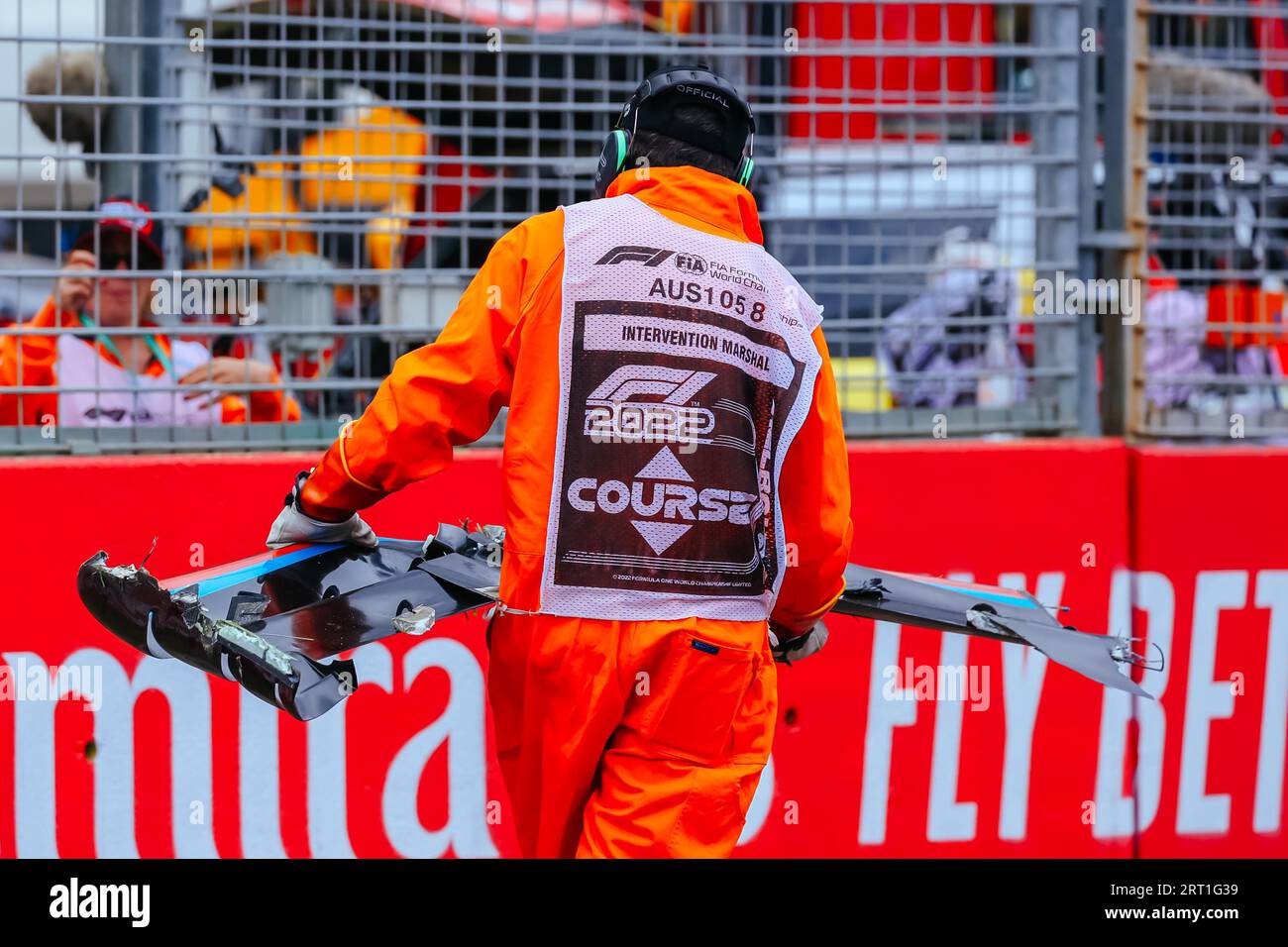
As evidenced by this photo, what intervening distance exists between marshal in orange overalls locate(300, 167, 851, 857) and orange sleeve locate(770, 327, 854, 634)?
0.68ft

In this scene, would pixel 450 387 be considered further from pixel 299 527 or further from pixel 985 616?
pixel 985 616

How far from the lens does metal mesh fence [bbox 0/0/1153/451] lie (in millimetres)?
4332

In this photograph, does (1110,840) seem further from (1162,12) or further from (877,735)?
(1162,12)

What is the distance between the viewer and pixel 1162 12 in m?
4.88

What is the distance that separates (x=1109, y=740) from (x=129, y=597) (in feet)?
9.57

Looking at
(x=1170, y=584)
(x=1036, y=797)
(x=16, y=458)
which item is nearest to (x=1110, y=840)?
(x=1036, y=797)

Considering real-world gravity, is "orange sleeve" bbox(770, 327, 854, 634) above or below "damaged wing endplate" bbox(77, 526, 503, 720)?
above

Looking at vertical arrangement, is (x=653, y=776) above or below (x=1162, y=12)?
below

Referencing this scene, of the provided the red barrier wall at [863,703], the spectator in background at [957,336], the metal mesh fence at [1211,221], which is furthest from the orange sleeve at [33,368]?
the metal mesh fence at [1211,221]

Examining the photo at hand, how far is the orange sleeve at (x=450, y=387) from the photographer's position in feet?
9.98

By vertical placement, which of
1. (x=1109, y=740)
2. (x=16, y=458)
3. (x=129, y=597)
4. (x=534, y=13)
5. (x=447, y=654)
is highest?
(x=534, y=13)

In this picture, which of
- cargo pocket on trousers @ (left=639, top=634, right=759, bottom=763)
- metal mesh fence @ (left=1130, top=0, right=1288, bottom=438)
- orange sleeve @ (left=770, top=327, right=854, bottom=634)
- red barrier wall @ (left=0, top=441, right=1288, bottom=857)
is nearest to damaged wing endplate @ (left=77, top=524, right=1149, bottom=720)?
orange sleeve @ (left=770, top=327, right=854, bottom=634)

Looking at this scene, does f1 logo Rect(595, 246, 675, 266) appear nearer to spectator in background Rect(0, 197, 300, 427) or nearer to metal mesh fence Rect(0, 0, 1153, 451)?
metal mesh fence Rect(0, 0, 1153, 451)
